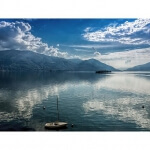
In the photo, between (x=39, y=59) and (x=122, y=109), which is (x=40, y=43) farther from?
(x=122, y=109)

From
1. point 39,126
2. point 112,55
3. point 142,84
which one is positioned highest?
point 112,55

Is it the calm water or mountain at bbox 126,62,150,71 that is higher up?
mountain at bbox 126,62,150,71

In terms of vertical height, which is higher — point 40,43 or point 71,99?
point 40,43

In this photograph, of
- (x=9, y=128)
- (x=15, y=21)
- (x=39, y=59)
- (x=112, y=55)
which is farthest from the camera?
(x=39, y=59)

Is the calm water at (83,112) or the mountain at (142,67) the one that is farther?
the mountain at (142,67)

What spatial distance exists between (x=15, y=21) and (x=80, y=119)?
19.7ft

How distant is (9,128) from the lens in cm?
1047

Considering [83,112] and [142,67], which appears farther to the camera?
[142,67]

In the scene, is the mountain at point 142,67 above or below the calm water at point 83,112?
above

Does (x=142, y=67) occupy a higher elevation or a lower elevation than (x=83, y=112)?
higher

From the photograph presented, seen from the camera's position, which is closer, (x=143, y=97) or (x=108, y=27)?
(x=108, y=27)

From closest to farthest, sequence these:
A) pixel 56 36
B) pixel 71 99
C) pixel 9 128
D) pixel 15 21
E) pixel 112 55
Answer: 1. pixel 9 128
2. pixel 15 21
3. pixel 56 36
4. pixel 112 55
5. pixel 71 99

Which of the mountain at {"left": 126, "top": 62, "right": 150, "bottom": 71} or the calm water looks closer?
the calm water

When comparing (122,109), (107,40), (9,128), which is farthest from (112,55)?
(9,128)
